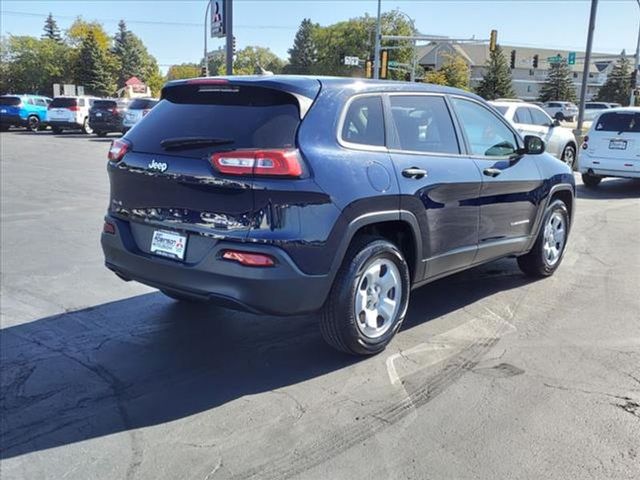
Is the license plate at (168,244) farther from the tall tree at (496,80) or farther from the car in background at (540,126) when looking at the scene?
the tall tree at (496,80)

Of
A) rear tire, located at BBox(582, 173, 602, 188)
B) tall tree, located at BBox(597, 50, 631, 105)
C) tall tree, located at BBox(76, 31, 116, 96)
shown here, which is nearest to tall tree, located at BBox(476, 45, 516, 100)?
tall tree, located at BBox(597, 50, 631, 105)

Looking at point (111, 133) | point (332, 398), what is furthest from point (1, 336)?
point (111, 133)

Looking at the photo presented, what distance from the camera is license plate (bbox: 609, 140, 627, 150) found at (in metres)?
A: 12.6

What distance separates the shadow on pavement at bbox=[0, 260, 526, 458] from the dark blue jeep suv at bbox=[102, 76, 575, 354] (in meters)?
0.48

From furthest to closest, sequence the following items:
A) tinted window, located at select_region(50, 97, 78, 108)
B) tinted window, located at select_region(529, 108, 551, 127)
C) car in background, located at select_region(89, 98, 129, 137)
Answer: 1. tinted window, located at select_region(50, 97, 78, 108)
2. car in background, located at select_region(89, 98, 129, 137)
3. tinted window, located at select_region(529, 108, 551, 127)

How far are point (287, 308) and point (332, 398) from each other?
59cm

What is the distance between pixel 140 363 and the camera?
4.01m

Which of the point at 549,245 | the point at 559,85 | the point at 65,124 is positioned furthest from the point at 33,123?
the point at 559,85

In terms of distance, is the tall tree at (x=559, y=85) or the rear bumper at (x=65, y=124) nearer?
the rear bumper at (x=65, y=124)

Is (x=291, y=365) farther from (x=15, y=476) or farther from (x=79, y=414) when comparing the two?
(x=15, y=476)

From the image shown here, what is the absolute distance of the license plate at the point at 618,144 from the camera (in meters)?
12.6

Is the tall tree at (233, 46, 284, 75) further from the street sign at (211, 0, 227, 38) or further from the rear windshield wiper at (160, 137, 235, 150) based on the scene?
the rear windshield wiper at (160, 137, 235, 150)

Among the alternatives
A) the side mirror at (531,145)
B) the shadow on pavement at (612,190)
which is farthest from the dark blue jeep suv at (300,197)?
the shadow on pavement at (612,190)

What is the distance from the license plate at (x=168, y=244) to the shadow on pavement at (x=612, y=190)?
10.3 metres
